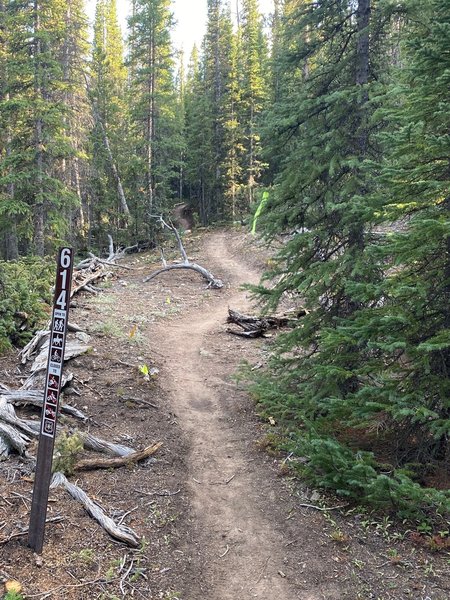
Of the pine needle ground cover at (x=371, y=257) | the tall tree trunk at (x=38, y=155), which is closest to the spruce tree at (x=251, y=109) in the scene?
the tall tree trunk at (x=38, y=155)

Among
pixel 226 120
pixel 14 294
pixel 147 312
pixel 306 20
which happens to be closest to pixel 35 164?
pixel 147 312

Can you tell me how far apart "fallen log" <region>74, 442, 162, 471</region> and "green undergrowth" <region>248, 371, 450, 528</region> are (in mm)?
1972

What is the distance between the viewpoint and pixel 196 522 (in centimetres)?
561

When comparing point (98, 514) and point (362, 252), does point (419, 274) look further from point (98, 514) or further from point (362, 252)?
point (98, 514)

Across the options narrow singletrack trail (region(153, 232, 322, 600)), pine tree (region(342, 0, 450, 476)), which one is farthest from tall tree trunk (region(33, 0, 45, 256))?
pine tree (region(342, 0, 450, 476))

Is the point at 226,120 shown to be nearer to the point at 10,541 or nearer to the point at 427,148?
the point at 427,148

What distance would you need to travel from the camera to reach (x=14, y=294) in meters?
10.3

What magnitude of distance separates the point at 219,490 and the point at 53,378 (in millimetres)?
3242

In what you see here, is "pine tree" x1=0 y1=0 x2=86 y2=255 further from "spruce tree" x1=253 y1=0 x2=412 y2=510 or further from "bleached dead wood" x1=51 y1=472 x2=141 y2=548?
"bleached dead wood" x1=51 y1=472 x2=141 y2=548

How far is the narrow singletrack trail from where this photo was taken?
4.67 m

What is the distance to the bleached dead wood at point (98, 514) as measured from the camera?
16.1ft

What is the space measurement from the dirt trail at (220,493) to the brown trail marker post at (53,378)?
181 cm

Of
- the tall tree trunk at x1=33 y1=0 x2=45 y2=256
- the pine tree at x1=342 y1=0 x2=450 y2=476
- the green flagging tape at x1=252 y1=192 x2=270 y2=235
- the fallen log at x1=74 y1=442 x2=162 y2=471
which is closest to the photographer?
the pine tree at x1=342 y1=0 x2=450 y2=476

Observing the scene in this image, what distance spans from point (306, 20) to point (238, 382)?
719 cm
